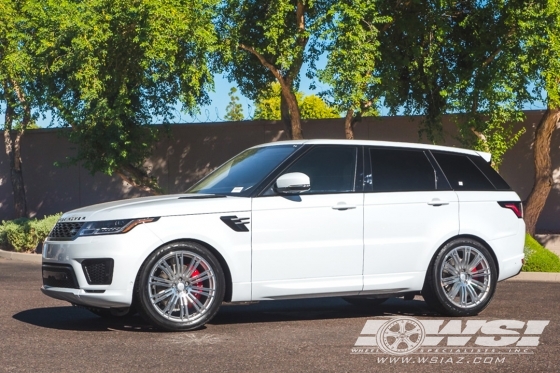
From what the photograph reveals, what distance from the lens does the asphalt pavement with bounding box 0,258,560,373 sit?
718cm

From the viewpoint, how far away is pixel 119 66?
2127cm

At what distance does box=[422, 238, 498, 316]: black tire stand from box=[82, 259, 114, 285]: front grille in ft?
11.0

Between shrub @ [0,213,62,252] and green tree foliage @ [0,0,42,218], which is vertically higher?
green tree foliage @ [0,0,42,218]

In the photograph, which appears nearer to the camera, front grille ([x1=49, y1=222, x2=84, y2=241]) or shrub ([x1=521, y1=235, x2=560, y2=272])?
front grille ([x1=49, y1=222, x2=84, y2=241])

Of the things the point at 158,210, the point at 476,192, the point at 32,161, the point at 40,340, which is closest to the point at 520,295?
the point at 476,192

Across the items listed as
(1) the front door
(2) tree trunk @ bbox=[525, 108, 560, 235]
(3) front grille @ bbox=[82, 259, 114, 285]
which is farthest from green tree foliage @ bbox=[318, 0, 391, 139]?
(3) front grille @ bbox=[82, 259, 114, 285]

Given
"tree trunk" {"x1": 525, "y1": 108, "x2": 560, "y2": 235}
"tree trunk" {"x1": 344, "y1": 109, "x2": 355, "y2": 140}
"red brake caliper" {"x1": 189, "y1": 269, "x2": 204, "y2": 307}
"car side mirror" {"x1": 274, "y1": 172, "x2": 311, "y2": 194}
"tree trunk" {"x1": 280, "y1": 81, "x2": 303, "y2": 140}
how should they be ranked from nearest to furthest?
"red brake caliper" {"x1": 189, "y1": 269, "x2": 204, "y2": 307} < "car side mirror" {"x1": 274, "y1": 172, "x2": 311, "y2": 194} < "tree trunk" {"x1": 525, "y1": 108, "x2": 560, "y2": 235} < "tree trunk" {"x1": 344, "y1": 109, "x2": 355, "y2": 140} < "tree trunk" {"x1": 280, "y1": 81, "x2": 303, "y2": 140}

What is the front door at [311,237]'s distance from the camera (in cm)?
903

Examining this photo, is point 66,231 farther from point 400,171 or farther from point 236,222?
point 400,171

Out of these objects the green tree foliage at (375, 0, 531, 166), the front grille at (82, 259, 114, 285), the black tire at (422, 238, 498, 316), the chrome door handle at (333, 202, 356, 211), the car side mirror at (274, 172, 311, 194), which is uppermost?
the green tree foliage at (375, 0, 531, 166)

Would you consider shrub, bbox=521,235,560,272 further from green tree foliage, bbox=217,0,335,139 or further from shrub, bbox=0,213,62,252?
shrub, bbox=0,213,62,252

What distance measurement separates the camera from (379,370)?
702 centimetres

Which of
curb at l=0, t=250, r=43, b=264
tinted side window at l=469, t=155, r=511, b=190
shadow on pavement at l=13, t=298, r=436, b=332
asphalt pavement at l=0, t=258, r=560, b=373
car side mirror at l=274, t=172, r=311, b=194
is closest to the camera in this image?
asphalt pavement at l=0, t=258, r=560, b=373

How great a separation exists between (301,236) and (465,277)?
79.4 inches
